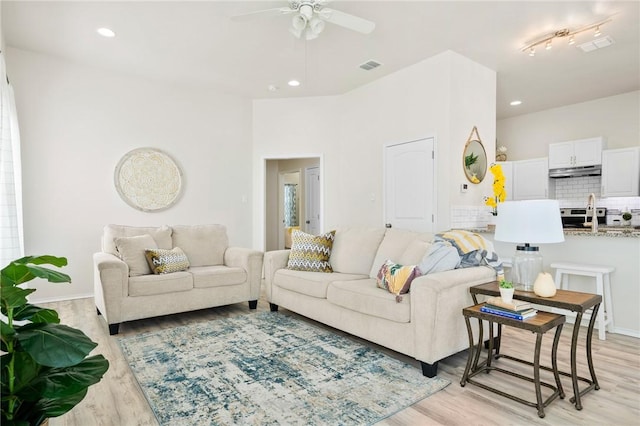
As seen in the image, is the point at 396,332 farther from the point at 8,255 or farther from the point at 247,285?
the point at 8,255

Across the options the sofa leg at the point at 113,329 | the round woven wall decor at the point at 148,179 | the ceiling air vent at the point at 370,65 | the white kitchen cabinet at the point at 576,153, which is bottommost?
the sofa leg at the point at 113,329

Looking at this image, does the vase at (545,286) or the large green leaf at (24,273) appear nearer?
the large green leaf at (24,273)

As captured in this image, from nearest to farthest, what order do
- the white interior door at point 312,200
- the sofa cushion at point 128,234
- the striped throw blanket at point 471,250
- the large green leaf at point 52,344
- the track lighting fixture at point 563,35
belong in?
the large green leaf at point 52,344, the striped throw blanket at point 471,250, the track lighting fixture at point 563,35, the sofa cushion at point 128,234, the white interior door at point 312,200

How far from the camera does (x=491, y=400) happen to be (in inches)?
82.9

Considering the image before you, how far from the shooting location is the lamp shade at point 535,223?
2195 millimetres

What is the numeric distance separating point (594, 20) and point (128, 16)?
4.39 metres

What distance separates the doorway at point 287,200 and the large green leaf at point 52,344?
21.8 feet

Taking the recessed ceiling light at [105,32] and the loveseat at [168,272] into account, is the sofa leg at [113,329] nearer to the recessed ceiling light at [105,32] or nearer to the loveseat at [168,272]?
the loveseat at [168,272]

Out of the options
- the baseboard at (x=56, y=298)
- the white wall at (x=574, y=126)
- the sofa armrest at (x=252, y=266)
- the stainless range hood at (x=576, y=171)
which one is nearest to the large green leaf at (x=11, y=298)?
the sofa armrest at (x=252, y=266)

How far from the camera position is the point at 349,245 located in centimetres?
377

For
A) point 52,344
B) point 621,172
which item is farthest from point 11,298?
point 621,172

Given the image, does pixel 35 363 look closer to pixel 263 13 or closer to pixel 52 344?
pixel 52 344

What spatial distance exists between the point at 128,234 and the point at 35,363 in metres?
2.84

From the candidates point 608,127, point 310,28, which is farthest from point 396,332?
point 608,127
